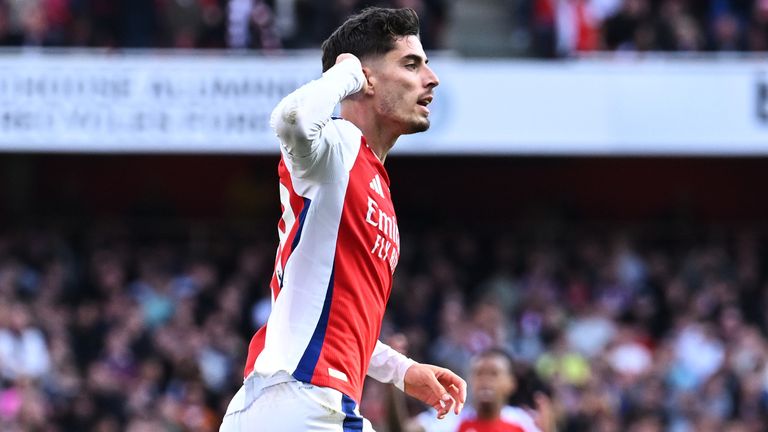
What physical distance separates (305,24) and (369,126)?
1207 centimetres

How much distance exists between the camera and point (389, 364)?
16.1 feet

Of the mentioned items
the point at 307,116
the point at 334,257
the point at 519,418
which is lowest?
the point at 519,418

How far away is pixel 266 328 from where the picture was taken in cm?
442

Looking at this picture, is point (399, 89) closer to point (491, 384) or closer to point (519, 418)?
point (491, 384)

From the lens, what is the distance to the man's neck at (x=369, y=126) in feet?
15.0

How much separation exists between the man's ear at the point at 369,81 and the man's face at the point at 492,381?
3323 mm

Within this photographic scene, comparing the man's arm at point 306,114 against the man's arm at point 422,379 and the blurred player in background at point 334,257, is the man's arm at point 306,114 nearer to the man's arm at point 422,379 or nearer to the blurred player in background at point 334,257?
the blurred player in background at point 334,257

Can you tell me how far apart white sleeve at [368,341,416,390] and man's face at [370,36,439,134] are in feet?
2.59

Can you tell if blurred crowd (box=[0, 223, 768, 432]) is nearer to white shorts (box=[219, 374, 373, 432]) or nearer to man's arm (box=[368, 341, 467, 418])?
man's arm (box=[368, 341, 467, 418])

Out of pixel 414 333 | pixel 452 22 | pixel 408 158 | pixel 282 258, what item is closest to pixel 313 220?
pixel 282 258

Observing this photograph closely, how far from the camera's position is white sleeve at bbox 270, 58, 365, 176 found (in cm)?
398

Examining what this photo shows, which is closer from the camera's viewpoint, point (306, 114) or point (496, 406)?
point (306, 114)

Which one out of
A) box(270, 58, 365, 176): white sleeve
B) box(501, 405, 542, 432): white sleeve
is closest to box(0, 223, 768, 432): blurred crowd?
box(501, 405, 542, 432): white sleeve

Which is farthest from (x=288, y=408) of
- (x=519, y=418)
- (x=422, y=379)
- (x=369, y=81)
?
(x=519, y=418)
